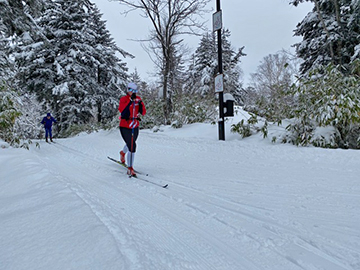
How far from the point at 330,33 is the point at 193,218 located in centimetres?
1347

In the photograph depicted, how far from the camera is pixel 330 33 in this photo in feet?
38.7

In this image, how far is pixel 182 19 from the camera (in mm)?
11844

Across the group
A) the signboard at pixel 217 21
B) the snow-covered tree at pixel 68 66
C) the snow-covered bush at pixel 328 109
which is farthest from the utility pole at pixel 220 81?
the snow-covered tree at pixel 68 66

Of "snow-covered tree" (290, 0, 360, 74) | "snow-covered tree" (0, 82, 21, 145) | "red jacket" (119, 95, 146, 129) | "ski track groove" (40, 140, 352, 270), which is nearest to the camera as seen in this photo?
"ski track groove" (40, 140, 352, 270)

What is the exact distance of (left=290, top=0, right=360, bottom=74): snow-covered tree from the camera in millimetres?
11199

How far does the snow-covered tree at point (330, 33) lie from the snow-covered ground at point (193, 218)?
9.84 metres

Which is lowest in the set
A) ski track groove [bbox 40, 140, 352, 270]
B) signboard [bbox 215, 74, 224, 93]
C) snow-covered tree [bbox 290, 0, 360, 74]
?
ski track groove [bbox 40, 140, 352, 270]

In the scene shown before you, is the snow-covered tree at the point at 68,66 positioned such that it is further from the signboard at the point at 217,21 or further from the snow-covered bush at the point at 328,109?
the snow-covered bush at the point at 328,109

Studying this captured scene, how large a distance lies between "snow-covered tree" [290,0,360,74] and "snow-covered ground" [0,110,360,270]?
387 inches

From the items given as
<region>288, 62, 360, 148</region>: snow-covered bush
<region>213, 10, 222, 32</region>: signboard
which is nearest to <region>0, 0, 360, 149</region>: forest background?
<region>288, 62, 360, 148</region>: snow-covered bush

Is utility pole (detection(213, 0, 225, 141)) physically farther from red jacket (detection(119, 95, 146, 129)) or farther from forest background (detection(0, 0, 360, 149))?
red jacket (detection(119, 95, 146, 129))

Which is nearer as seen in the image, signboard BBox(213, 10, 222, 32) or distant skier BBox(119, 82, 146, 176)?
distant skier BBox(119, 82, 146, 176)

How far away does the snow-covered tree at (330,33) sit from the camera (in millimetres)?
11199

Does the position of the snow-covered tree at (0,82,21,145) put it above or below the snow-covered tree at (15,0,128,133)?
below
